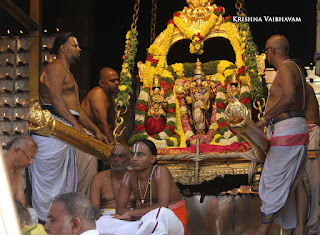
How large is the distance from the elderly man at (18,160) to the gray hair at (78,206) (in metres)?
2.02

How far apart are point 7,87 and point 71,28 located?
1.53m

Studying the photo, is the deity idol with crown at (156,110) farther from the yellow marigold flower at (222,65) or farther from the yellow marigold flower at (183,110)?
the yellow marigold flower at (222,65)

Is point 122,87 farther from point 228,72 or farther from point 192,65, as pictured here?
point 228,72

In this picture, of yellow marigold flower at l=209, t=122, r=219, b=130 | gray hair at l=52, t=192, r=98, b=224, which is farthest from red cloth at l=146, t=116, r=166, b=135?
gray hair at l=52, t=192, r=98, b=224

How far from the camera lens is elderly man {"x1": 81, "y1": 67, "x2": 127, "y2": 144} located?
309 inches

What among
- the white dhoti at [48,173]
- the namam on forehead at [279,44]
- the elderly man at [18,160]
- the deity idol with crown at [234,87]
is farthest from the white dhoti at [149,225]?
the deity idol with crown at [234,87]

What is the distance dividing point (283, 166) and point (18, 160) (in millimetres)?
2624

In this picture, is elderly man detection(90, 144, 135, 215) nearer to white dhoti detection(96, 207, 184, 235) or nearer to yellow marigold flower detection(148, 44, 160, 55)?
white dhoti detection(96, 207, 184, 235)

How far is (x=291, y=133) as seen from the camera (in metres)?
5.50

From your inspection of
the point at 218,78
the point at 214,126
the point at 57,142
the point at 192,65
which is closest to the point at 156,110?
the point at 214,126

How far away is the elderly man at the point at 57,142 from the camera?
6070 mm

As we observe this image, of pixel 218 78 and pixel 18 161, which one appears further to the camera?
pixel 218 78

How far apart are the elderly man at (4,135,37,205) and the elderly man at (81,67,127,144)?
242 centimetres

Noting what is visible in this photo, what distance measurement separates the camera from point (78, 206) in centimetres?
319
